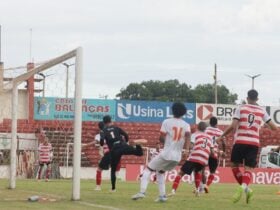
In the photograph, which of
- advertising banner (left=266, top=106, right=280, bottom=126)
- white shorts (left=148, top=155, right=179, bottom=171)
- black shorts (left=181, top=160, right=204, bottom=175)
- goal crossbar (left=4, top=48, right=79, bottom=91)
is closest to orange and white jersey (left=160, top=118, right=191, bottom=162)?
white shorts (left=148, top=155, right=179, bottom=171)

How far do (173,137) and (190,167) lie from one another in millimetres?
3283

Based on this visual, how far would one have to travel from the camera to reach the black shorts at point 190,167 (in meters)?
18.3

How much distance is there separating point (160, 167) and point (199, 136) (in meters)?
3.57

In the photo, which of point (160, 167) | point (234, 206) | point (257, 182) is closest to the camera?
point (234, 206)

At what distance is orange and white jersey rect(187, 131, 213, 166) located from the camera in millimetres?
18688

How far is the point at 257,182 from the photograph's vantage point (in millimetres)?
39125

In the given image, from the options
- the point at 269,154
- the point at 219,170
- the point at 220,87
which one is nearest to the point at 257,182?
the point at 219,170

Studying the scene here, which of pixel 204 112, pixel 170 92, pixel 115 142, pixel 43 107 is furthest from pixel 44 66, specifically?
pixel 170 92

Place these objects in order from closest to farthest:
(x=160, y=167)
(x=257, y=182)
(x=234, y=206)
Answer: (x=234, y=206)
(x=160, y=167)
(x=257, y=182)

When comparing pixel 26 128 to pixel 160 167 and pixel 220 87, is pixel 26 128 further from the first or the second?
pixel 220 87

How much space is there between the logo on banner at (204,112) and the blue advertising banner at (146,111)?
0.36 meters

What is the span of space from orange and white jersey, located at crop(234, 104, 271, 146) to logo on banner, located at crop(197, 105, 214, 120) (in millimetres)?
40384

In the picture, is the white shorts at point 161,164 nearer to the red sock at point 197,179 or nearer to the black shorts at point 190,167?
A: the black shorts at point 190,167

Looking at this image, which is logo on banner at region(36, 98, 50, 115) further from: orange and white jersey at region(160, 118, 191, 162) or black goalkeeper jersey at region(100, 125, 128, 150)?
orange and white jersey at region(160, 118, 191, 162)
